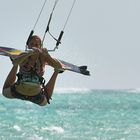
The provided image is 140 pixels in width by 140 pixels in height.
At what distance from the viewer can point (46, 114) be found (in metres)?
80.9

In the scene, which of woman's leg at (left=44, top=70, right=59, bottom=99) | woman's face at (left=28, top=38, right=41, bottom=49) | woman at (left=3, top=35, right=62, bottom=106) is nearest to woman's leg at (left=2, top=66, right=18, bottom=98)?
woman at (left=3, top=35, right=62, bottom=106)

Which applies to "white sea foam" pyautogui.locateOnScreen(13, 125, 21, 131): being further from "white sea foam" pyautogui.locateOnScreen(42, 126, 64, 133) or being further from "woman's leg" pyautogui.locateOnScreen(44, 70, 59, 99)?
"woman's leg" pyautogui.locateOnScreen(44, 70, 59, 99)

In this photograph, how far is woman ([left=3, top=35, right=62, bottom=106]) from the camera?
18562mm

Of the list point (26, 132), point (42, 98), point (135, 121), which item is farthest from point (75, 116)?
point (42, 98)

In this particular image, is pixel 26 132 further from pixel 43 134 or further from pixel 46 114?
pixel 46 114

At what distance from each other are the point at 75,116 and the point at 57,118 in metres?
3.32

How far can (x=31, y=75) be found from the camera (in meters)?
18.8

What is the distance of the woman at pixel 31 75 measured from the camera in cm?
1856

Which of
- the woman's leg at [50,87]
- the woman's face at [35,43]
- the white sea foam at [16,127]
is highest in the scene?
the woman's face at [35,43]

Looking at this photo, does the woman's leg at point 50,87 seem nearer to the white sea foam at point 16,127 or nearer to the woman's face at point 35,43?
the woman's face at point 35,43

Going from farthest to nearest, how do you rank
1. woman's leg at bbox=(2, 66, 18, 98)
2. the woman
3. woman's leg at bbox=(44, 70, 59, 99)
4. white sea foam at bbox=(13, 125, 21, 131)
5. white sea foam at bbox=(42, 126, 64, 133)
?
1. white sea foam at bbox=(42, 126, 64, 133)
2. white sea foam at bbox=(13, 125, 21, 131)
3. woman's leg at bbox=(44, 70, 59, 99)
4. woman's leg at bbox=(2, 66, 18, 98)
5. the woman

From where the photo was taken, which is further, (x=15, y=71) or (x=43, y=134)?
(x=43, y=134)

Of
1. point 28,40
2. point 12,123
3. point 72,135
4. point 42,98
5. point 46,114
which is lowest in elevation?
Result: point 46,114

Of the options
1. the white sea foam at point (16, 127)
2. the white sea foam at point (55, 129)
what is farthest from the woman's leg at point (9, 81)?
the white sea foam at point (16, 127)
